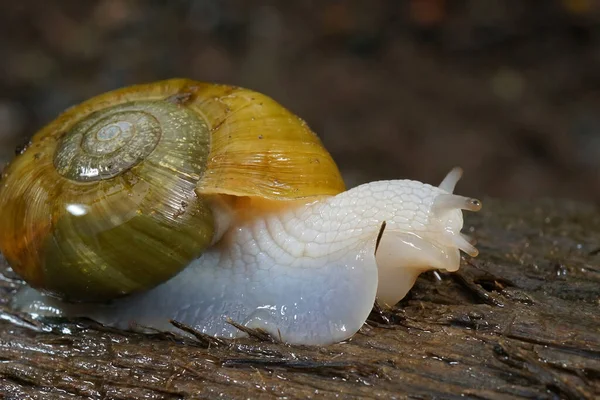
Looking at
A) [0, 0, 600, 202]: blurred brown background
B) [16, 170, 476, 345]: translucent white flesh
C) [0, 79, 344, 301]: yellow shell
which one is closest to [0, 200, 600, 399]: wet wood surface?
[16, 170, 476, 345]: translucent white flesh

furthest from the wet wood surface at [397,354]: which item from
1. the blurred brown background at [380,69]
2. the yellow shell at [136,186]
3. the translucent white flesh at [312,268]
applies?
the blurred brown background at [380,69]

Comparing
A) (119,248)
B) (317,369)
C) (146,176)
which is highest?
(146,176)

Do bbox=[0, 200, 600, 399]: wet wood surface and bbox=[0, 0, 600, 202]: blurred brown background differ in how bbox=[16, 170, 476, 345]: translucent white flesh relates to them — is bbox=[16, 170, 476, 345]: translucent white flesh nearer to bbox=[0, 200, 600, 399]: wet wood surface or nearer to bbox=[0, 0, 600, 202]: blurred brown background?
bbox=[0, 200, 600, 399]: wet wood surface

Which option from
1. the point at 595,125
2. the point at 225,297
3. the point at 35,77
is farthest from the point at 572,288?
the point at 35,77

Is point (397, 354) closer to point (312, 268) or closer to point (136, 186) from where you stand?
point (312, 268)

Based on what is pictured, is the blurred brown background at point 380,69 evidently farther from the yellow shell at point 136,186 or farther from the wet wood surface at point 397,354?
the yellow shell at point 136,186

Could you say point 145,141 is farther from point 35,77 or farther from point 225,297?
point 35,77

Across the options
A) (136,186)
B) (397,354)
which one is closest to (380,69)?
(136,186)
